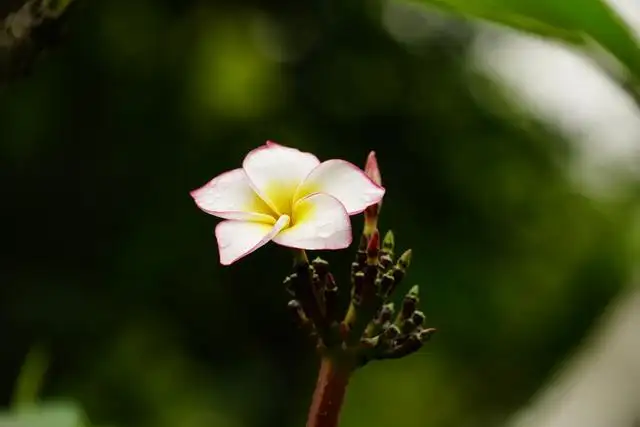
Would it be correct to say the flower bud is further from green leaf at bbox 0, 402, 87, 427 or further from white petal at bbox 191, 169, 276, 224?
green leaf at bbox 0, 402, 87, 427

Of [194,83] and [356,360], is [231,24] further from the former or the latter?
[356,360]

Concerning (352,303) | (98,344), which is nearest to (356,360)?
(352,303)

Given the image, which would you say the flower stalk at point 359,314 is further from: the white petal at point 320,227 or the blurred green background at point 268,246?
the blurred green background at point 268,246

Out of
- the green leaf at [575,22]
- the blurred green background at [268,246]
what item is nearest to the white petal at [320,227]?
the green leaf at [575,22]

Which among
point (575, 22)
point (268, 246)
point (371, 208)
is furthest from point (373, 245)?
point (268, 246)

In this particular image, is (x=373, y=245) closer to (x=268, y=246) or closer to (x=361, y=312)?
(x=361, y=312)
